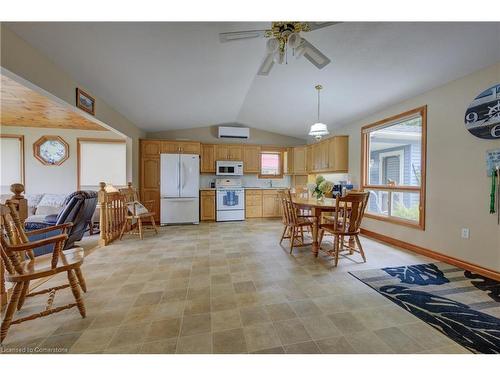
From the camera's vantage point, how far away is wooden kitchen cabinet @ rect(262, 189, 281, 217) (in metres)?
6.02

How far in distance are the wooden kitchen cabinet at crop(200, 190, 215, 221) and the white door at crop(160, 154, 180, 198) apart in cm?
76

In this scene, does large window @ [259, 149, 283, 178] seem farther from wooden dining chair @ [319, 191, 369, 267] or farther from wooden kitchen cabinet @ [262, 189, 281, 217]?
wooden dining chair @ [319, 191, 369, 267]

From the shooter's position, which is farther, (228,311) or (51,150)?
(51,150)

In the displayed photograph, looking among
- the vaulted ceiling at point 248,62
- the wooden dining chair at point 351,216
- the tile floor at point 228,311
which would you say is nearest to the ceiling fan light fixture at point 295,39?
the vaulted ceiling at point 248,62

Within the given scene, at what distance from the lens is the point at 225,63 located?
9.45 feet

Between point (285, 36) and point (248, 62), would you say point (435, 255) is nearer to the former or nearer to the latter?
point (285, 36)

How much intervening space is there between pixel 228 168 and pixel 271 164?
148cm

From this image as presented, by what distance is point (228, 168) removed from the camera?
583 cm

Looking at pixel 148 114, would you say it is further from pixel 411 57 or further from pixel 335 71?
pixel 411 57

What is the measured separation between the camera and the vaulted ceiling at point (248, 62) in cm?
200

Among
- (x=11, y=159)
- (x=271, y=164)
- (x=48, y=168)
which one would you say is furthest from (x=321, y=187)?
(x=11, y=159)

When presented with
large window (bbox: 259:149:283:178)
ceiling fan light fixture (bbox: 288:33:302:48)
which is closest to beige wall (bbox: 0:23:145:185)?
ceiling fan light fixture (bbox: 288:33:302:48)

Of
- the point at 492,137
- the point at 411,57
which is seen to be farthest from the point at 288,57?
the point at 492,137

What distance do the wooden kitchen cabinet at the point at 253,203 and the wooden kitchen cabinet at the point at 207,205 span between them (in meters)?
0.96
